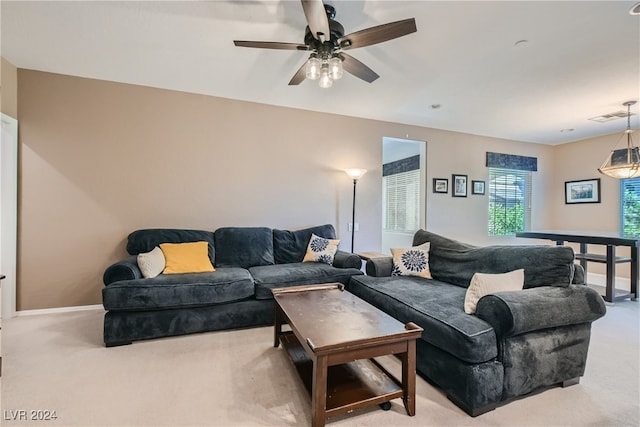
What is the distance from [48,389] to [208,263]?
1.52m

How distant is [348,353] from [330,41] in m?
2.02

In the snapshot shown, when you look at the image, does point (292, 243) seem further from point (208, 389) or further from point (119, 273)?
point (208, 389)

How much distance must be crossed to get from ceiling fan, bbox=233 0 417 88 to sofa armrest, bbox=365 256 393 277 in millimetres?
1882

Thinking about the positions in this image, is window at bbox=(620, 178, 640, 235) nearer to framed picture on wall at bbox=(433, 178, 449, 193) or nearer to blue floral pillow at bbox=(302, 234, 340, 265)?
framed picture on wall at bbox=(433, 178, 449, 193)

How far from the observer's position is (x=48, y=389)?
6.16 feet

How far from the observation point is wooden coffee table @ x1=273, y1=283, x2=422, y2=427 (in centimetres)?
150

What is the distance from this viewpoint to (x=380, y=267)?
3.16 metres

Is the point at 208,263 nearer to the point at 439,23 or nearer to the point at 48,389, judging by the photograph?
the point at 48,389

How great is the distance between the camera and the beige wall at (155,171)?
3.16 meters

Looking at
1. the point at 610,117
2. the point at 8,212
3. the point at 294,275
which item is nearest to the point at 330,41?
the point at 294,275

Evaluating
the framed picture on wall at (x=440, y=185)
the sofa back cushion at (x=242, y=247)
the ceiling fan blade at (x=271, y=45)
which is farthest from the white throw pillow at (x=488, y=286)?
the framed picture on wall at (x=440, y=185)

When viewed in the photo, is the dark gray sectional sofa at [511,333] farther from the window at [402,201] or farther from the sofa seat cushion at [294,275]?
the window at [402,201]

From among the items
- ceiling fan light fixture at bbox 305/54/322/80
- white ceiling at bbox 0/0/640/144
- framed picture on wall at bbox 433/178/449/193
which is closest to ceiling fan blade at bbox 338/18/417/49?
ceiling fan light fixture at bbox 305/54/322/80

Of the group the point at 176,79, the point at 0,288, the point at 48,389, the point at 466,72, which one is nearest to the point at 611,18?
the point at 466,72
